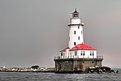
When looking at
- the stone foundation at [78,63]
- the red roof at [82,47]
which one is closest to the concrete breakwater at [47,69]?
the stone foundation at [78,63]

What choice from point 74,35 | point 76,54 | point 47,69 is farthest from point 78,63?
point 47,69

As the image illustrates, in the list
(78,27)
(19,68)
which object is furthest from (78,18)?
(19,68)

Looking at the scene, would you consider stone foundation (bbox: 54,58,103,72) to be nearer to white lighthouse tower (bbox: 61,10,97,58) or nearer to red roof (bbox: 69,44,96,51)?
white lighthouse tower (bbox: 61,10,97,58)

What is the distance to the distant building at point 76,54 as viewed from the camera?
9138 cm

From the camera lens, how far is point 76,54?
303 ft

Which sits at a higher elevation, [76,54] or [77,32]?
[77,32]

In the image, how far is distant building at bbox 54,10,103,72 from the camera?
300 feet

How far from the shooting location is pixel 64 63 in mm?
93375

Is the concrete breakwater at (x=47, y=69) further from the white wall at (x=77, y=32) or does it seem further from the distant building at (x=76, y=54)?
the white wall at (x=77, y=32)

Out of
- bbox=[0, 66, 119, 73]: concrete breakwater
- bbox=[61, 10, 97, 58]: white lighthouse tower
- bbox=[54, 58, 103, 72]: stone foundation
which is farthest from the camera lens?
bbox=[61, 10, 97, 58]: white lighthouse tower

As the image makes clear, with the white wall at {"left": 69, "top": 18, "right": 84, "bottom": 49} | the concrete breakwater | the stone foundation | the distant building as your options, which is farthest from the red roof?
the concrete breakwater

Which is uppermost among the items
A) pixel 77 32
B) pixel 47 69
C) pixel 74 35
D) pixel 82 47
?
pixel 77 32

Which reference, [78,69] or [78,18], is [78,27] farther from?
[78,69]

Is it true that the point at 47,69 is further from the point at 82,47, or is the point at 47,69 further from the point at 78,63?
the point at 78,63
